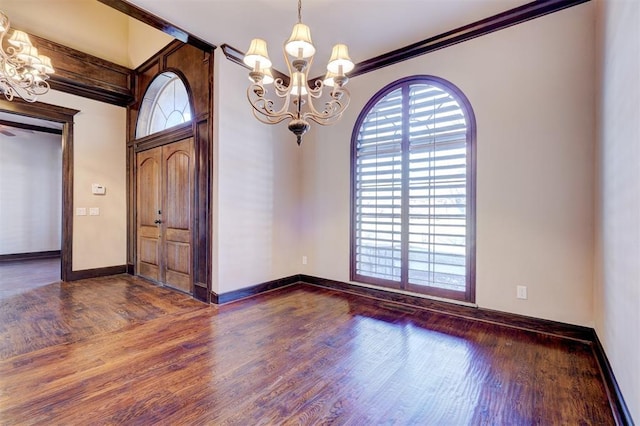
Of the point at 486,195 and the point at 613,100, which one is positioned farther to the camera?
the point at 486,195

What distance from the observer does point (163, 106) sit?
4.63 m

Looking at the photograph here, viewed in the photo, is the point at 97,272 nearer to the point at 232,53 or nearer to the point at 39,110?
the point at 39,110

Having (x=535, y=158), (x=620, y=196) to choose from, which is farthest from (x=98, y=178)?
(x=620, y=196)

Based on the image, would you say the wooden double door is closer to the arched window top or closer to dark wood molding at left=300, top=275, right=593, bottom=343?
the arched window top

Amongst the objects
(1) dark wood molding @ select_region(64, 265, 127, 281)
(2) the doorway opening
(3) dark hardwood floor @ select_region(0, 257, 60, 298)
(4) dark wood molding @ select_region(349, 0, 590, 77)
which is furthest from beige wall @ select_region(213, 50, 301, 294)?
(2) the doorway opening

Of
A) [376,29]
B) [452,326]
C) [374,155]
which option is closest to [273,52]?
[376,29]

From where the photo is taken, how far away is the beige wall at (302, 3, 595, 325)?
101 inches

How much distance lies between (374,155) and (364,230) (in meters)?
0.97

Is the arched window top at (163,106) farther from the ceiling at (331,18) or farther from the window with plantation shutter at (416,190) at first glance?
the window with plantation shutter at (416,190)

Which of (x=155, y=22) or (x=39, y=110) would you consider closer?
(x=155, y=22)

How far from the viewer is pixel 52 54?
430 cm

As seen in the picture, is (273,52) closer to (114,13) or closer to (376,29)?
(376,29)

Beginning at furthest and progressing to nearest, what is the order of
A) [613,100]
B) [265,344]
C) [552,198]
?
[552,198] < [265,344] < [613,100]

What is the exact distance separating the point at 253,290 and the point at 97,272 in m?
2.92
